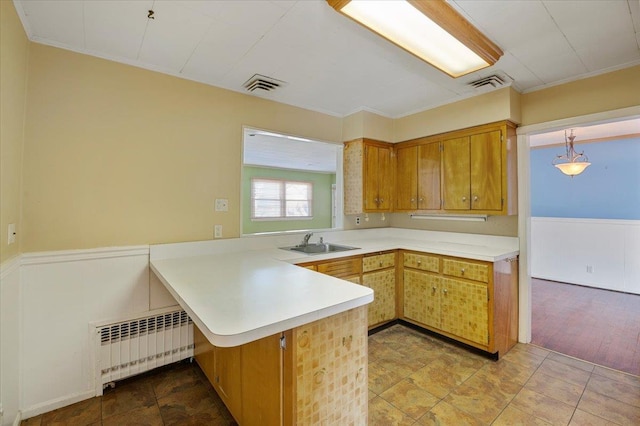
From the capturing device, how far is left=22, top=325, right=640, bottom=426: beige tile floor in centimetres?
177

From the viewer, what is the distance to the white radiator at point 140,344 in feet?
6.65

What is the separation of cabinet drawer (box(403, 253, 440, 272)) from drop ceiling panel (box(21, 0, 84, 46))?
3.16 meters

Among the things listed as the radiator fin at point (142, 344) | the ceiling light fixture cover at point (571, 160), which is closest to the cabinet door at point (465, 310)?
the radiator fin at point (142, 344)

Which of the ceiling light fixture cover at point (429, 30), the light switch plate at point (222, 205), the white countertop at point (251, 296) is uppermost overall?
the ceiling light fixture cover at point (429, 30)

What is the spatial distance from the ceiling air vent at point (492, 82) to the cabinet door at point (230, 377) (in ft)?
9.30

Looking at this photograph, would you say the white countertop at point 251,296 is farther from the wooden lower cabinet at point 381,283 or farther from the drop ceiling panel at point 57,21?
the drop ceiling panel at point 57,21

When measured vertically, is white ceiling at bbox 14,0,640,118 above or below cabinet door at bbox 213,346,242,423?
above

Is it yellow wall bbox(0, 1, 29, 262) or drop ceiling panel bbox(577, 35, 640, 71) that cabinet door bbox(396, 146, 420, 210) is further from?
yellow wall bbox(0, 1, 29, 262)

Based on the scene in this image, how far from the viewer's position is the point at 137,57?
2092mm

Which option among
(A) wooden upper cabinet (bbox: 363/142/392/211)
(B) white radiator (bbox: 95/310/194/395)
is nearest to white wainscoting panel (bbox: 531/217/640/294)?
(A) wooden upper cabinet (bbox: 363/142/392/211)

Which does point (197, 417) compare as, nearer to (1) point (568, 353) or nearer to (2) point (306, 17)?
(2) point (306, 17)

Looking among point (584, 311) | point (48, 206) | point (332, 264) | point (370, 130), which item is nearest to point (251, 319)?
point (332, 264)

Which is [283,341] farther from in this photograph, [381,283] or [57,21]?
[57,21]

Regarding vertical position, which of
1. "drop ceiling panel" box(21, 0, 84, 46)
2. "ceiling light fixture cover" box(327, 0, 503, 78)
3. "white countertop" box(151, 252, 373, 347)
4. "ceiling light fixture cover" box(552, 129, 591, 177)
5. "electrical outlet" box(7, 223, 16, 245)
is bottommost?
"white countertop" box(151, 252, 373, 347)
